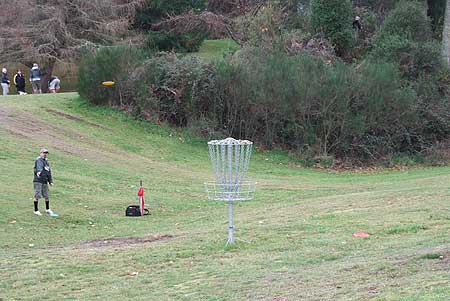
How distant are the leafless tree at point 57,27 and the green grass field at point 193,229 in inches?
458

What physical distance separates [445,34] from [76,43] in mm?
21137

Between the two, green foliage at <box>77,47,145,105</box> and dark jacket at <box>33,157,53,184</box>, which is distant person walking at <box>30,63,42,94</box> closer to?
green foliage at <box>77,47,145,105</box>

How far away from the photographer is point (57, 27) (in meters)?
45.8

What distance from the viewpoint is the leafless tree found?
45344 millimetres

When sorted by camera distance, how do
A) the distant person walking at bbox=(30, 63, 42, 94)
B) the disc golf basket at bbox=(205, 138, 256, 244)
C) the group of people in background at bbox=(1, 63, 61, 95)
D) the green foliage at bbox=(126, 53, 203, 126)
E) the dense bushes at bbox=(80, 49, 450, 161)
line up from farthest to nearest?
the distant person walking at bbox=(30, 63, 42, 94) → the group of people in background at bbox=(1, 63, 61, 95) → the green foliage at bbox=(126, 53, 203, 126) → the dense bushes at bbox=(80, 49, 450, 161) → the disc golf basket at bbox=(205, 138, 256, 244)

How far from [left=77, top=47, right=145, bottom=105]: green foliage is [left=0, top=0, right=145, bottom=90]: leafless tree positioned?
8.60 meters

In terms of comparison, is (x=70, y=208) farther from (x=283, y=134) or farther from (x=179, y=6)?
(x=179, y=6)

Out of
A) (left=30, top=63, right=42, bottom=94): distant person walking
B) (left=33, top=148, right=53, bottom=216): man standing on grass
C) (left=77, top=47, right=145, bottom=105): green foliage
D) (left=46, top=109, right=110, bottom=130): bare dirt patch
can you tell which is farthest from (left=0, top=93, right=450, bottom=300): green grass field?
(left=30, top=63, right=42, bottom=94): distant person walking

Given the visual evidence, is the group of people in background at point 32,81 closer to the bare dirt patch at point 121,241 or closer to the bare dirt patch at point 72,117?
the bare dirt patch at point 72,117

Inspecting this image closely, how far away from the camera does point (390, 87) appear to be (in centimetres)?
3494

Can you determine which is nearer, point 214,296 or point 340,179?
point 214,296

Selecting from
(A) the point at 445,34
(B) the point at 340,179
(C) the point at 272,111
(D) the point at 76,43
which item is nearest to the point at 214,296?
(B) the point at 340,179

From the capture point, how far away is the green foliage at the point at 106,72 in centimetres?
3641

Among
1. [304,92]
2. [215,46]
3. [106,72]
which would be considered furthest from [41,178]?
[215,46]
